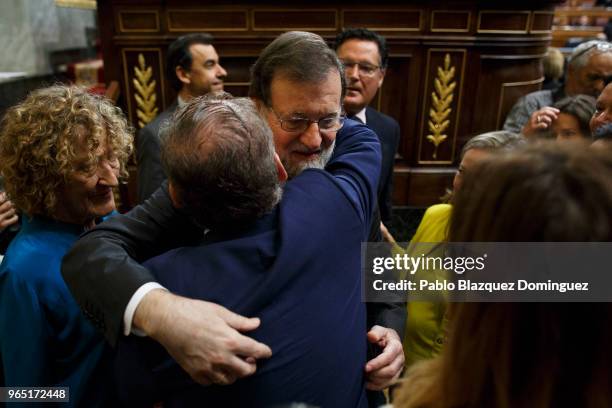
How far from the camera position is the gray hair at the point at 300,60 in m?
1.29

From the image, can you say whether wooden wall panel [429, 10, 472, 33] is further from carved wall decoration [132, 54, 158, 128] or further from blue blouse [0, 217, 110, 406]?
blue blouse [0, 217, 110, 406]

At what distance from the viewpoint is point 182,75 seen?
2775 millimetres

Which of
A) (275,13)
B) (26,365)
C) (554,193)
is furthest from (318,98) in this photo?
(275,13)

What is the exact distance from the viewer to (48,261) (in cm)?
117

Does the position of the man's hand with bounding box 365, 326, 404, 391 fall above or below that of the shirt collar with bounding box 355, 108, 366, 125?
below

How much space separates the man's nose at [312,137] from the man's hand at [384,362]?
510 mm

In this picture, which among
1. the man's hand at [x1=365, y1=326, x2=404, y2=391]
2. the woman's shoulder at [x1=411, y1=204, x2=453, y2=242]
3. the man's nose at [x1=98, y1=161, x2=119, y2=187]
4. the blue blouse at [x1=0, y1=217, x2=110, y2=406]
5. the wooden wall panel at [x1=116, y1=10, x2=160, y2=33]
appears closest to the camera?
the man's hand at [x1=365, y1=326, x2=404, y2=391]

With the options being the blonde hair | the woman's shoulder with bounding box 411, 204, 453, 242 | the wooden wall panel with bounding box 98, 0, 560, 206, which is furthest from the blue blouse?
the blonde hair

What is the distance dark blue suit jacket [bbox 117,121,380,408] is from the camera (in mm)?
817

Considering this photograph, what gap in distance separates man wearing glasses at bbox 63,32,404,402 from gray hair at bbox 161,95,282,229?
106 mm

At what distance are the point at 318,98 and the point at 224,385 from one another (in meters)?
0.79

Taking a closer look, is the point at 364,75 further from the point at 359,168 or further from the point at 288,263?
the point at 288,263

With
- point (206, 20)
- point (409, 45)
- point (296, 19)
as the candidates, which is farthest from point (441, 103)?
point (206, 20)

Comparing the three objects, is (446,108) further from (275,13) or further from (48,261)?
(48,261)
